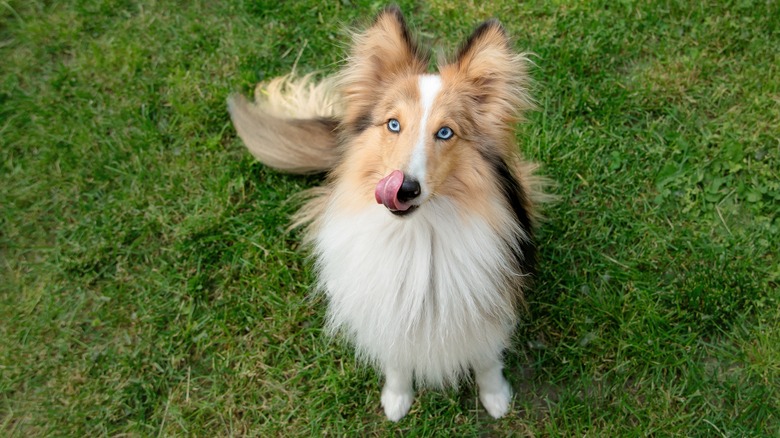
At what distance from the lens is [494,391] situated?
2793 millimetres

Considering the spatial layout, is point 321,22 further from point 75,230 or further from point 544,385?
point 544,385

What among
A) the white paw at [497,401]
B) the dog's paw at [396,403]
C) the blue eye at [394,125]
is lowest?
the dog's paw at [396,403]

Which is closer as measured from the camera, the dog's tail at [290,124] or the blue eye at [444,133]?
the blue eye at [444,133]

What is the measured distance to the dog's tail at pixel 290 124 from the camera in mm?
3064

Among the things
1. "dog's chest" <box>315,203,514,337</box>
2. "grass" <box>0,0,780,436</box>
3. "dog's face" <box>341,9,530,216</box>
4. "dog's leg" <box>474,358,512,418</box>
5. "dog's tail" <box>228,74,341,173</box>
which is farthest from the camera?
"dog's tail" <box>228,74,341,173</box>

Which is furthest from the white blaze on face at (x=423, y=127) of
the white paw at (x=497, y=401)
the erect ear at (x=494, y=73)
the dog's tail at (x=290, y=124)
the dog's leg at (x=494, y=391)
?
the white paw at (x=497, y=401)

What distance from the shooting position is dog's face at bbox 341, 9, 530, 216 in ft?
6.71

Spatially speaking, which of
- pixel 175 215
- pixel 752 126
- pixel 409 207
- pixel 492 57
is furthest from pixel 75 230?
pixel 752 126

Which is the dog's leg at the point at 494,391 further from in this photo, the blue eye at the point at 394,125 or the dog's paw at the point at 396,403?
the blue eye at the point at 394,125

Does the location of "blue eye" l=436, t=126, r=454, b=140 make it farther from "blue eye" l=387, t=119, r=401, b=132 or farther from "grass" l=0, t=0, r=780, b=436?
"grass" l=0, t=0, r=780, b=436

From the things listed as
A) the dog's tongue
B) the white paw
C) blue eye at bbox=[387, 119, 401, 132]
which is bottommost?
the white paw

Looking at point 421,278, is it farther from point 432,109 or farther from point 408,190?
point 432,109

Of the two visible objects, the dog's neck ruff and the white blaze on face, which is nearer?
the white blaze on face

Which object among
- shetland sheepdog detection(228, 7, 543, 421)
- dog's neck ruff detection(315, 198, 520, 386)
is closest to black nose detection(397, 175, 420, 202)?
shetland sheepdog detection(228, 7, 543, 421)
